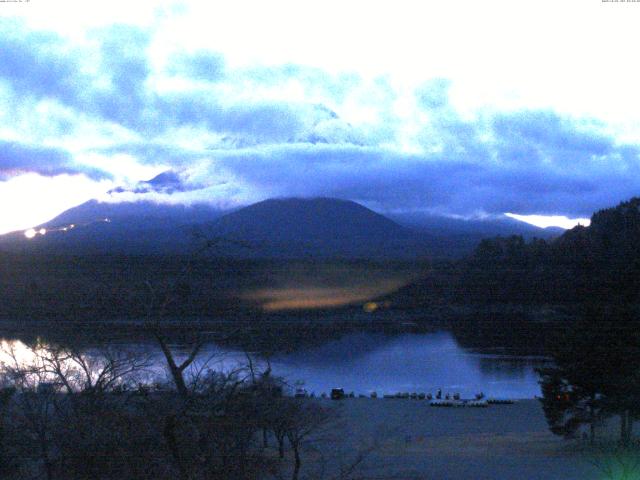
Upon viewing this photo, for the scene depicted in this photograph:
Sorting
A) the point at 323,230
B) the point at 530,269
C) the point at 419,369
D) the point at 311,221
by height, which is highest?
the point at 311,221

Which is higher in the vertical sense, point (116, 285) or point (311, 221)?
point (311, 221)

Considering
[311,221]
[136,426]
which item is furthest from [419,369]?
[136,426]

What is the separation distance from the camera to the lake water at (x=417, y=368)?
40.0ft

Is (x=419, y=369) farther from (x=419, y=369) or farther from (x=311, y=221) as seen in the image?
(x=311, y=221)

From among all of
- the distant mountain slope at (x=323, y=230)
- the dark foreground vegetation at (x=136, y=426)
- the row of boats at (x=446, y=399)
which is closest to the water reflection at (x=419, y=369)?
the row of boats at (x=446, y=399)

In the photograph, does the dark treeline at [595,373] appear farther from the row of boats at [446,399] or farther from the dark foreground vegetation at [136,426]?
the dark foreground vegetation at [136,426]

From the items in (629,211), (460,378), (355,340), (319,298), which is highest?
(629,211)

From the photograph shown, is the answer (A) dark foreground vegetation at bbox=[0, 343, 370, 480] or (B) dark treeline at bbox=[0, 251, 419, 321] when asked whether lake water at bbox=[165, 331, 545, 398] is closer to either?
(B) dark treeline at bbox=[0, 251, 419, 321]

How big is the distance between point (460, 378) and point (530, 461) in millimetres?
6822

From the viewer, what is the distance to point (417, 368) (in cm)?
1505

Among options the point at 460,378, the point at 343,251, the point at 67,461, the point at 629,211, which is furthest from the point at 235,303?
the point at 629,211

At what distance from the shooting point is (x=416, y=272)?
1134 centimetres

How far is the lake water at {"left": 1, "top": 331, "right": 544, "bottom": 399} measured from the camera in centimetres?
1221

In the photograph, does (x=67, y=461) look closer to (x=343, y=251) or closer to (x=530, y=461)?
(x=530, y=461)
